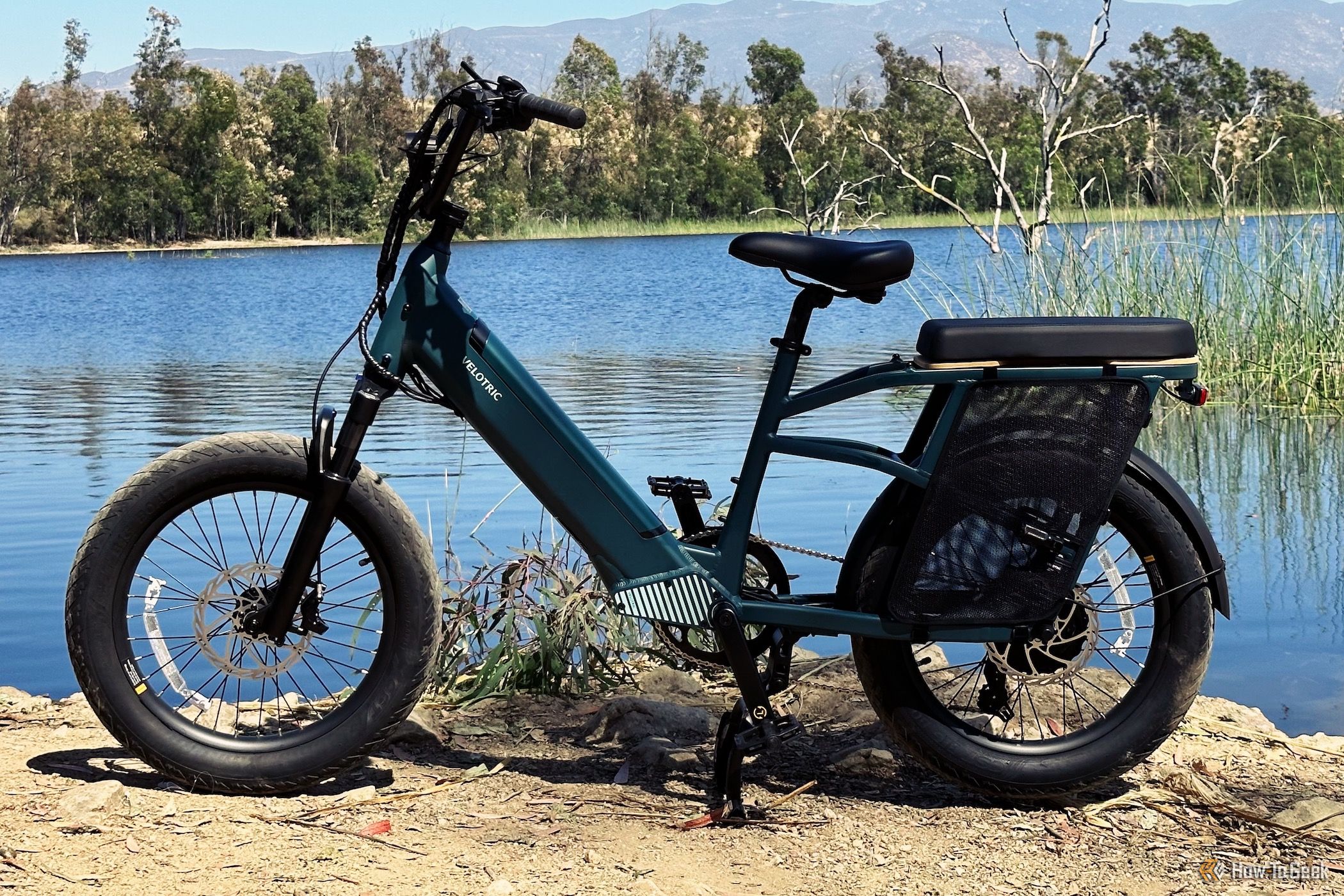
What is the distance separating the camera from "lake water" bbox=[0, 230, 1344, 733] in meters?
5.24

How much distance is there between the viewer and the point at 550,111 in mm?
3098

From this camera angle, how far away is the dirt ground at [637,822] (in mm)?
2811

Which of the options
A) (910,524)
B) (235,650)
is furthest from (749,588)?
(235,650)

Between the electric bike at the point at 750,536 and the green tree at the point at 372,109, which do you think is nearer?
the electric bike at the point at 750,536

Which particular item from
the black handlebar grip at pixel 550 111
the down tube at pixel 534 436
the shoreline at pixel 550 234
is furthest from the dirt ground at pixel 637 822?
the shoreline at pixel 550 234

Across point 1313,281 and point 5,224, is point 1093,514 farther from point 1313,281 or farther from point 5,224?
point 5,224

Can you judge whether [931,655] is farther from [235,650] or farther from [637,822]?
[235,650]

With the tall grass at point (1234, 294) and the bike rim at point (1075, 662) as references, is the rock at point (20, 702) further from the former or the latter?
the tall grass at point (1234, 294)

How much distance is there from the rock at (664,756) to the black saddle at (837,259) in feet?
4.05

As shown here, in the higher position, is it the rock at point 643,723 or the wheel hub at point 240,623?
the wheel hub at point 240,623

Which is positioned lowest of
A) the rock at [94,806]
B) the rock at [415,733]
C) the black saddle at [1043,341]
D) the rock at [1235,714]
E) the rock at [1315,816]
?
the rock at [415,733]

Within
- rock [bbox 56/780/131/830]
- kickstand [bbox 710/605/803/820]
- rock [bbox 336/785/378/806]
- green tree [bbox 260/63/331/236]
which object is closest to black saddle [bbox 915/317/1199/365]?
kickstand [bbox 710/605/803/820]

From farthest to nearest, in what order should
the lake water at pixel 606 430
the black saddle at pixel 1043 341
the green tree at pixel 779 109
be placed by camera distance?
the green tree at pixel 779 109
the lake water at pixel 606 430
the black saddle at pixel 1043 341

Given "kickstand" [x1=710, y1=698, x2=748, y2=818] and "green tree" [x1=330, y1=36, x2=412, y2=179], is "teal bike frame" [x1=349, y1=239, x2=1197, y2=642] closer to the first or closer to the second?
"kickstand" [x1=710, y1=698, x2=748, y2=818]
